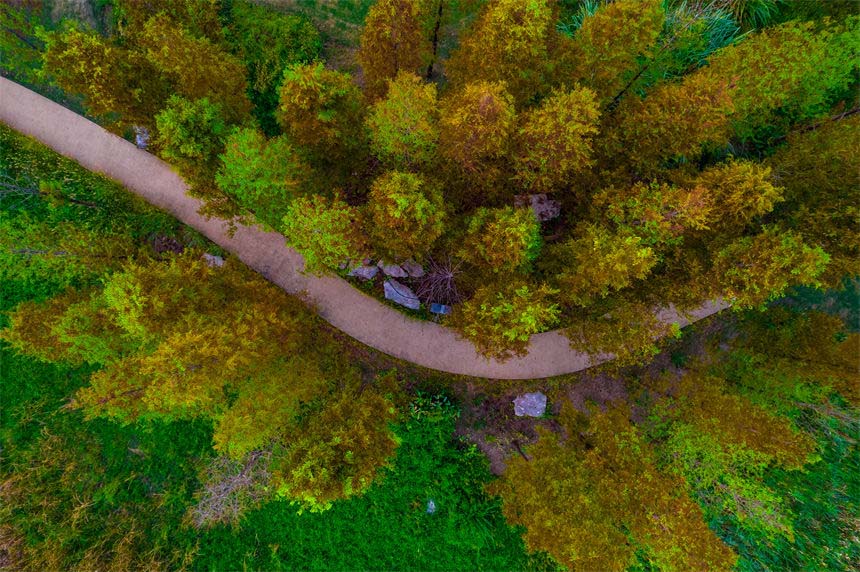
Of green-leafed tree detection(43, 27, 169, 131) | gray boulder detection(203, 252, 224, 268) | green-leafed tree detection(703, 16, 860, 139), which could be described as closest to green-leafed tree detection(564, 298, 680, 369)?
green-leafed tree detection(703, 16, 860, 139)

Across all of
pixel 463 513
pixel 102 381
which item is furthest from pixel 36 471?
pixel 463 513

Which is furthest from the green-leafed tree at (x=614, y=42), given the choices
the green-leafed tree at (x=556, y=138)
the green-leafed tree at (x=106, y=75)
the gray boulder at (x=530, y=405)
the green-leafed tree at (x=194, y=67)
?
the green-leafed tree at (x=106, y=75)

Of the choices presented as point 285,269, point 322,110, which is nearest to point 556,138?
point 322,110

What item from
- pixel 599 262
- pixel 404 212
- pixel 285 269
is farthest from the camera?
pixel 285 269

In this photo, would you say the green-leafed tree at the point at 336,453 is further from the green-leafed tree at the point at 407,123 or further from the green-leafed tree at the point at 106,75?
the green-leafed tree at the point at 106,75

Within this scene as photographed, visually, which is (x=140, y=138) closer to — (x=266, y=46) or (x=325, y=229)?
(x=266, y=46)

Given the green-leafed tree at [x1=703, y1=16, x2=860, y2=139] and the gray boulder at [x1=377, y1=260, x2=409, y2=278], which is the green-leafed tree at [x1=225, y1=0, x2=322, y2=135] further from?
the green-leafed tree at [x1=703, y1=16, x2=860, y2=139]
